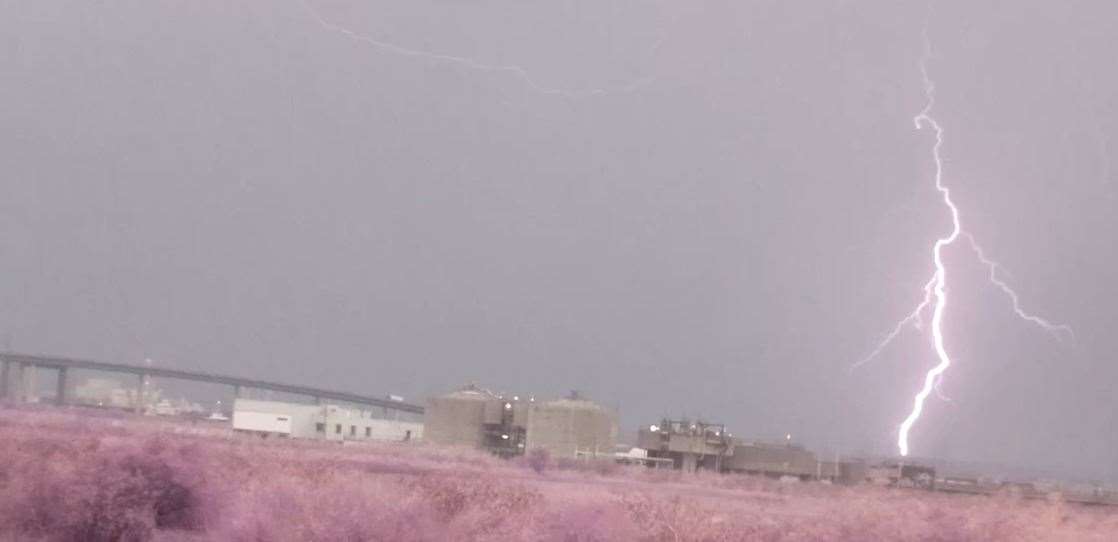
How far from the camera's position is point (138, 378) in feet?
448

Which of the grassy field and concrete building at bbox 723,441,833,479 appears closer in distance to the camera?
the grassy field

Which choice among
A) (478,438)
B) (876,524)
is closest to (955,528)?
(876,524)

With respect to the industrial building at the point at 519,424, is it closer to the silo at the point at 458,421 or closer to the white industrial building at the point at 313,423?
the silo at the point at 458,421

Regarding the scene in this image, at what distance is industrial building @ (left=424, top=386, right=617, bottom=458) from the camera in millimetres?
71750

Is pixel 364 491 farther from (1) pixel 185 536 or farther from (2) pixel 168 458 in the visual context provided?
(2) pixel 168 458

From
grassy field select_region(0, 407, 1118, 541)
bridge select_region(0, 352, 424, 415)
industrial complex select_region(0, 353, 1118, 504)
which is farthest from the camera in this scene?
bridge select_region(0, 352, 424, 415)

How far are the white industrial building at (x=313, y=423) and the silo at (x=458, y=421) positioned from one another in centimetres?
628

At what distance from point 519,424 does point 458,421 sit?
3.97 metres

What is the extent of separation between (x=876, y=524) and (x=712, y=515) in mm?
4198

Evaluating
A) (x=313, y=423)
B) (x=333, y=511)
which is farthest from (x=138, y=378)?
(x=333, y=511)

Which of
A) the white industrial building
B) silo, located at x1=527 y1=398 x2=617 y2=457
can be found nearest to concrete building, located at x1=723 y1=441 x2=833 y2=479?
silo, located at x1=527 y1=398 x2=617 y2=457

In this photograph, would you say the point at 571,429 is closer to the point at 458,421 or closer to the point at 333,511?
the point at 458,421

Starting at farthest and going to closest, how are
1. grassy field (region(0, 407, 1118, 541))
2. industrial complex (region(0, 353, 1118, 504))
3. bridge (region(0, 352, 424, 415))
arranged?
1. bridge (region(0, 352, 424, 415))
2. industrial complex (region(0, 353, 1118, 504))
3. grassy field (region(0, 407, 1118, 541))

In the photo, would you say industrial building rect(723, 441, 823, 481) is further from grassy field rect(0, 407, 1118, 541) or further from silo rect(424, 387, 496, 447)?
grassy field rect(0, 407, 1118, 541)
